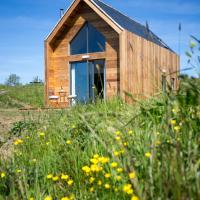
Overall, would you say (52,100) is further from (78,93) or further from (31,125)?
(31,125)

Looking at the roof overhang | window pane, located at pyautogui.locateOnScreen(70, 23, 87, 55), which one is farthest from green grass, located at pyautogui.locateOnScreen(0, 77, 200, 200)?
window pane, located at pyautogui.locateOnScreen(70, 23, 87, 55)

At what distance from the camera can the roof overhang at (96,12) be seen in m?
14.4

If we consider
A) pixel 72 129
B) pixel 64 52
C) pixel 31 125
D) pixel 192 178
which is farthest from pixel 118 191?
pixel 64 52

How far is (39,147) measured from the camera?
12.0ft

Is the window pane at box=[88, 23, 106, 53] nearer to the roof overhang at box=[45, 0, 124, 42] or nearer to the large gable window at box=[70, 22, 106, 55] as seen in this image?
the large gable window at box=[70, 22, 106, 55]

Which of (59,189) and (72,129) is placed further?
(72,129)

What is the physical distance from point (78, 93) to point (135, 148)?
14.7 m

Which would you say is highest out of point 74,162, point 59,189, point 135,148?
point 135,148

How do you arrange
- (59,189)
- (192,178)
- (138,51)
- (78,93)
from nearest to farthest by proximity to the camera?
(192,178) → (59,189) → (138,51) → (78,93)

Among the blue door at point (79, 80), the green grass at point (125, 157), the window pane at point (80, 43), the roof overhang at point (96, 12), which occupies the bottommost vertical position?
the green grass at point (125, 157)

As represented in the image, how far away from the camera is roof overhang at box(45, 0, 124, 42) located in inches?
Answer: 568

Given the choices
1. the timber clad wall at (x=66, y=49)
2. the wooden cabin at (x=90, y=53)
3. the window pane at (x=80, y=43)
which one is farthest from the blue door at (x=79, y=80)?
the window pane at (x=80, y=43)

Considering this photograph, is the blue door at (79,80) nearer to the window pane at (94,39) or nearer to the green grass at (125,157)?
the window pane at (94,39)

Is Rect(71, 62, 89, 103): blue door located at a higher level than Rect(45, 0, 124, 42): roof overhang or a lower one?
lower
